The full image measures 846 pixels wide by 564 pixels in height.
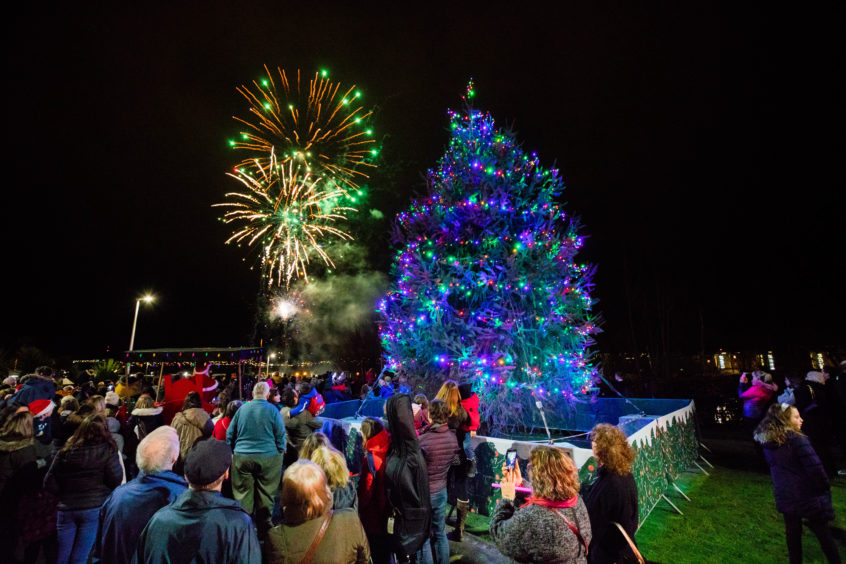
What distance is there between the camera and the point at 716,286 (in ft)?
80.1

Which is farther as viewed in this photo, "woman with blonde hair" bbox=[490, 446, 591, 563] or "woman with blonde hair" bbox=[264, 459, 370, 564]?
"woman with blonde hair" bbox=[490, 446, 591, 563]

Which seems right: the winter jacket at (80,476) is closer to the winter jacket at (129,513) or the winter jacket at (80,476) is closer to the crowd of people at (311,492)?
the crowd of people at (311,492)

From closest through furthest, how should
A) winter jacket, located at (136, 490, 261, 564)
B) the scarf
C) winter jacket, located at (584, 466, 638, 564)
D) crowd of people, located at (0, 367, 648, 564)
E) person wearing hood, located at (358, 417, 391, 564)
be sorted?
winter jacket, located at (136, 490, 261, 564) < crowd of people, located at (0, 367, 648, 564) < the scarf < winter jacket, located at (584, 466, 638, 564) < person wearing hood, located at (358, 417, 391, 564)

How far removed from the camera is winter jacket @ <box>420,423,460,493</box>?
460 centimetres

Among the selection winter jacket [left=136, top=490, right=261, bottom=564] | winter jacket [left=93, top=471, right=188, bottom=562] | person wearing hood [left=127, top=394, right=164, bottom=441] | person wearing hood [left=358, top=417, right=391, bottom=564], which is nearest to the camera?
winter jacket [left=136, top=490, right=261, bottom=564]

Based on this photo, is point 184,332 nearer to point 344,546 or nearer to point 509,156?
point 509,156

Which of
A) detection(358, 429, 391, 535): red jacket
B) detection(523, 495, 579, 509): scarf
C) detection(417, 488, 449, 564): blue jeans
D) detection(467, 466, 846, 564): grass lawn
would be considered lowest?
detection(467, 466, 846, 564): grass lawn

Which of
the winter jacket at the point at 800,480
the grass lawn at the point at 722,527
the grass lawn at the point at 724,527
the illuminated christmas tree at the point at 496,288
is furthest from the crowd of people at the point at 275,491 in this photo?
the illuminated christmas tree at the point at 496,288

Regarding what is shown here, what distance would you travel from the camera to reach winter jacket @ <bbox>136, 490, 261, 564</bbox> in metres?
2.28

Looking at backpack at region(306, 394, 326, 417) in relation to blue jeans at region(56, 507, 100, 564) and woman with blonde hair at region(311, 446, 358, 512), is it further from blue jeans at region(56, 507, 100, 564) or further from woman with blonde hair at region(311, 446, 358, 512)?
woman with blonde hair at region(311, 446, 358, 512)

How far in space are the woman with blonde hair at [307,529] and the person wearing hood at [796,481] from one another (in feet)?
15.7

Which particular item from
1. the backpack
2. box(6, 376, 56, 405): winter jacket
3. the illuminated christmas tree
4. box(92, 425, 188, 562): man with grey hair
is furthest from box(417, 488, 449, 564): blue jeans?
box(6, 376, 56, 405): winter jacket

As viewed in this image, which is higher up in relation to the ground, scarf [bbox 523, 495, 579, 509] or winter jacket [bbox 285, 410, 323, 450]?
scarf [bbox 523, 495, 579, 509]

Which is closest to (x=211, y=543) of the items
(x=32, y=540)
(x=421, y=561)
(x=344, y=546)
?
(x=344, y=546)
